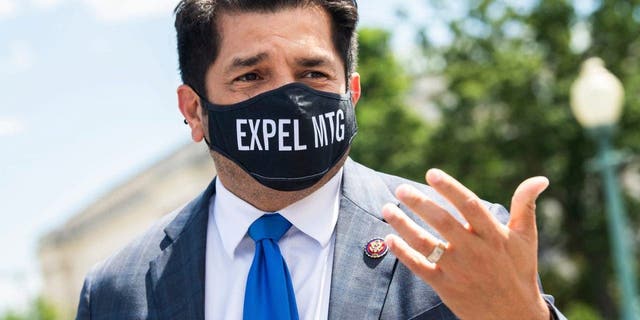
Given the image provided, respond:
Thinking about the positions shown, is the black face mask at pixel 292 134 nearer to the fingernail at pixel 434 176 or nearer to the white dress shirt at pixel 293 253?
the white dress shirt at pixel 293 253

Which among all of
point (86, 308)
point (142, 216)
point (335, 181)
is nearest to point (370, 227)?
point (335, 181)

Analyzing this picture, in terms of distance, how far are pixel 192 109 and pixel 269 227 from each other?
0.64 meters

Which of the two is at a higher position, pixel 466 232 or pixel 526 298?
pixel 466 232

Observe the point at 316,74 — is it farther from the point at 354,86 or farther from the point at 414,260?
the point at 414,260

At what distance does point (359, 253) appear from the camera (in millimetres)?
3320

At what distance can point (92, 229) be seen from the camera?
5500 cm

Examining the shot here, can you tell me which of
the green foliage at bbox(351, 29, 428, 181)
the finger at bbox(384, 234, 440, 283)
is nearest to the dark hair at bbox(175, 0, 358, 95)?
the finger at bbox(384, 234, 440, 283)

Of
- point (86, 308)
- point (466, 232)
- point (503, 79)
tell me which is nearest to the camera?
point (466, 232)

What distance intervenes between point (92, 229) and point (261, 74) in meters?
53.2

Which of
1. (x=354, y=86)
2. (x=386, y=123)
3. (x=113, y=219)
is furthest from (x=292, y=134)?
(x=113, y=219)

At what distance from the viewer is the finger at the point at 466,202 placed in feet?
8.26

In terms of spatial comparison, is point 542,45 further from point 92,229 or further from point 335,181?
point 92,229

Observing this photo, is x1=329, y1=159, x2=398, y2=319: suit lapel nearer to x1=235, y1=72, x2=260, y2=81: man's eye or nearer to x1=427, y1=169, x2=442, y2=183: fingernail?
x1=235, y1=72, x2=260, y2=81: man's eye

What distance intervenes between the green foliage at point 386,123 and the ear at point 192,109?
782 inches
